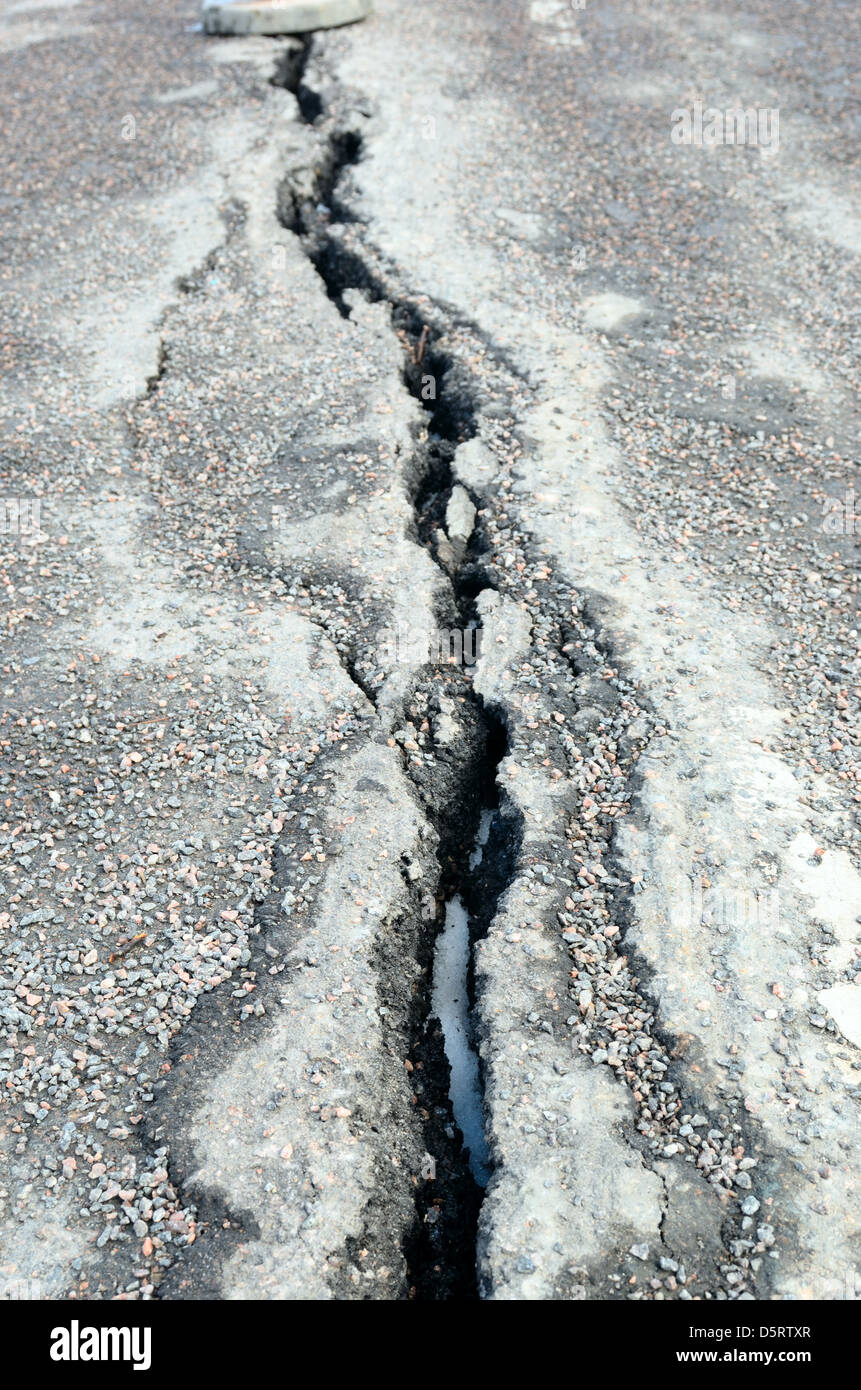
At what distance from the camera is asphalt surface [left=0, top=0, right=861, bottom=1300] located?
11.3 feet

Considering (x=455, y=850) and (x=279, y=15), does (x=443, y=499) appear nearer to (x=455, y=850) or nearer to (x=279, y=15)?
(x=455, y=850)

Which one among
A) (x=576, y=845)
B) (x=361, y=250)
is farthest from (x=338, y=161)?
(x=576, y=845)

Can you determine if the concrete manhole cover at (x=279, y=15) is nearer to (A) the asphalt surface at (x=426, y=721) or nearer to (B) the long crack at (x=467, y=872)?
(A) the asphalt surface at (x=426, y=721)

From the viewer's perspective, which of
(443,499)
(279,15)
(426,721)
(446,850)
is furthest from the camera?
(279,15)

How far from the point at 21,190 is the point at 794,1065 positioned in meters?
9.34

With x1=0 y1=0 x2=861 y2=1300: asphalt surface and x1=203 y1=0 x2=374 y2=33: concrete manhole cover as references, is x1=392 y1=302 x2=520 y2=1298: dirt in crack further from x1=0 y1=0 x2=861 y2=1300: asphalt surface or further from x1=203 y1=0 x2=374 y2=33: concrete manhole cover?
x1=203 y1=0 x2=374 y2=33: concrete manhole cover

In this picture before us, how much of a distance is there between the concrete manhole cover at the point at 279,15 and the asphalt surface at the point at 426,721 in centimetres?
314

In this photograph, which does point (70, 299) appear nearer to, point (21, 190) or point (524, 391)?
point (21, 190)

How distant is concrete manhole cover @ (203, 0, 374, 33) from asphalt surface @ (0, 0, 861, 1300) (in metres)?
3.14

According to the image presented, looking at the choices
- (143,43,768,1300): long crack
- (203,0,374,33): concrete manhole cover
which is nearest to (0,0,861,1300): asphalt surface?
(143,43,768,1300): long crack

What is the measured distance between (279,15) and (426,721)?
9839 mm

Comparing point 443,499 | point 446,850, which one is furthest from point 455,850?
point 443,499

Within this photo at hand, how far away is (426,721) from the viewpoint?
493cm

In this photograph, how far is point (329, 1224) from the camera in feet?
11.0
